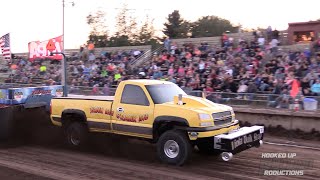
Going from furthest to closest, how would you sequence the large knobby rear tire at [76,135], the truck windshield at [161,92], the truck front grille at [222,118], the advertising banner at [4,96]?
1. the advertising banner at [4,96]
2. the large knobby rear tire at [76,135]
3. the truck windshield at [161,92]
4. the truck front grille at [222,118]

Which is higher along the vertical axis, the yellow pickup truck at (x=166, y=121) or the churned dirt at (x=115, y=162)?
the yellow pickup truck at (x=166, y=121)

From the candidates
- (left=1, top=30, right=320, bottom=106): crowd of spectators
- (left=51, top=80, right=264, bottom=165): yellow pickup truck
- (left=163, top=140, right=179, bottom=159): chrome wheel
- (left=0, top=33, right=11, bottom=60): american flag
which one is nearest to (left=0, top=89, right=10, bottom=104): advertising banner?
(left=51, top=80, right=264, bottom=165): yellow pickup truck

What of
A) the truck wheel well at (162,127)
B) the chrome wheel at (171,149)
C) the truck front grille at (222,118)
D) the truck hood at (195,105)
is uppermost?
the truck hood at (195,105)

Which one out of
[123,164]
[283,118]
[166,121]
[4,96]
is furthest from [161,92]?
[283,118]

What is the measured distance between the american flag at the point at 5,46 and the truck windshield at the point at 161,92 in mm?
17992

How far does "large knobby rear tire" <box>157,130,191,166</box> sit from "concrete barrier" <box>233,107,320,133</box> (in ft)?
20.1

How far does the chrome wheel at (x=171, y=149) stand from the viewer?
8820 mm

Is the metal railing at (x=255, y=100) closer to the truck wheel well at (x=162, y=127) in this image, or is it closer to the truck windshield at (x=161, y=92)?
the truck windshield at (x=161, y=92)

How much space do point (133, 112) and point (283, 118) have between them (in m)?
6.51

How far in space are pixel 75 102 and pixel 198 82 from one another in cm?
833

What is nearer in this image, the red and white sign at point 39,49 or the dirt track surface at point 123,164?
the dirt track surface at point 123,164

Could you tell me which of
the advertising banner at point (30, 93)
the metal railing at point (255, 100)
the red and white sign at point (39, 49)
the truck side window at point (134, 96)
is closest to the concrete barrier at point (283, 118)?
the metal railing at point (255, 100)

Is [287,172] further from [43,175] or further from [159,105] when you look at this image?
[43,175]

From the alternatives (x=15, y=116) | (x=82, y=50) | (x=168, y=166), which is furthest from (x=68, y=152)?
(x=82, y=50)
